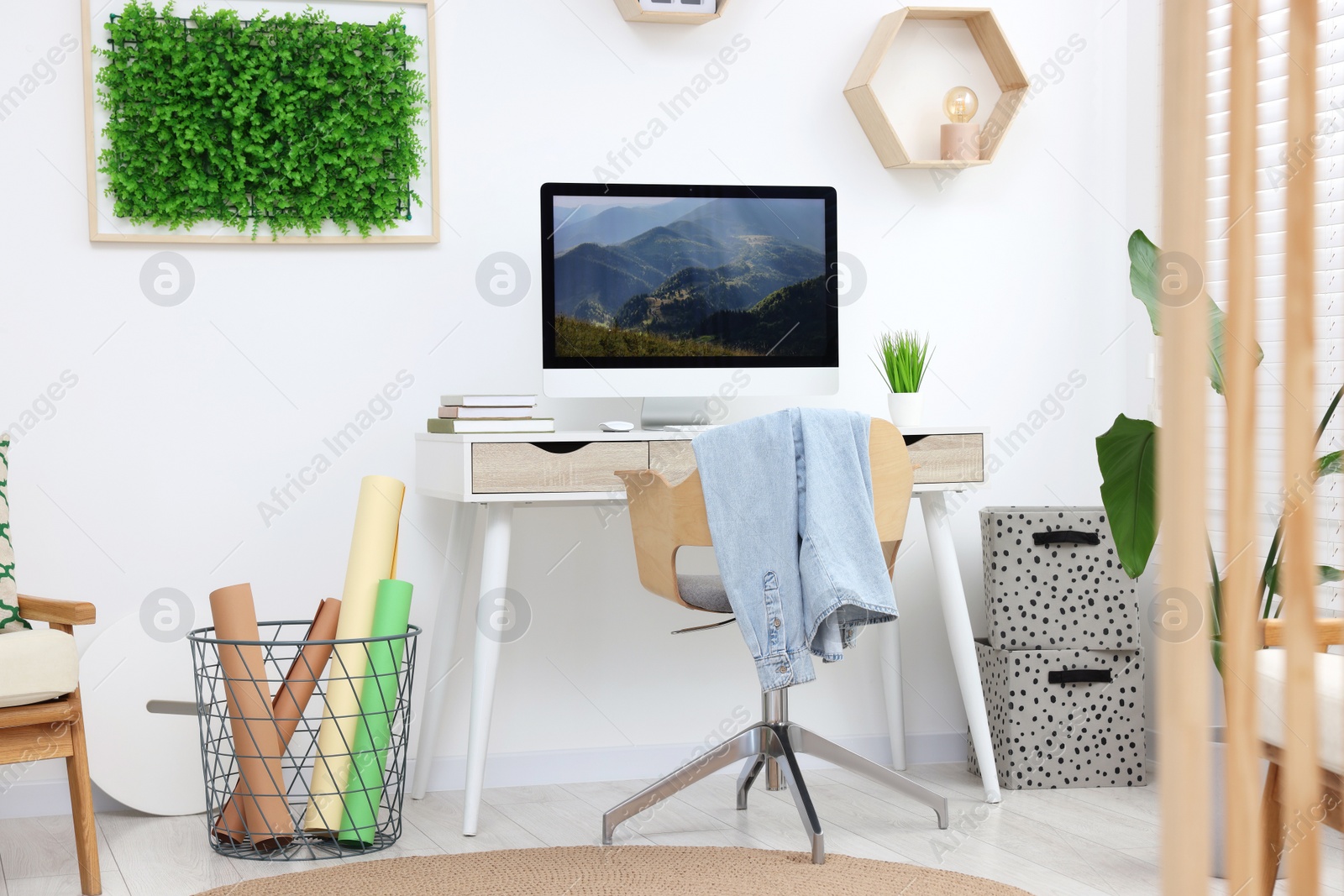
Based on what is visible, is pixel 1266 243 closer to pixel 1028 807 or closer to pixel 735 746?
pixel 1028 807

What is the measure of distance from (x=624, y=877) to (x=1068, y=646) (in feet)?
4.16

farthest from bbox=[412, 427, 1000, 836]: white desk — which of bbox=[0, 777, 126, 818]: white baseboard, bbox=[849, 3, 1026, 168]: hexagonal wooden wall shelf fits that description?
bbox=[849, 3, 1026, 168]: hexagonal wooden wall shelf

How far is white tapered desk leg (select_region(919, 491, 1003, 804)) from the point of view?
265cm

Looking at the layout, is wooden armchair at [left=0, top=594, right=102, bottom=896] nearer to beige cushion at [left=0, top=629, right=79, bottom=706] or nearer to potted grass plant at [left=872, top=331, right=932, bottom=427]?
beige cushion at [left=0, top=629, right=79, bottom=706]

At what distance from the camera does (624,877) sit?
2.11 metres

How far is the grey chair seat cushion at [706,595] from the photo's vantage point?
7.48 feet

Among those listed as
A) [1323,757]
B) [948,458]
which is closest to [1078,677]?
[948,458]

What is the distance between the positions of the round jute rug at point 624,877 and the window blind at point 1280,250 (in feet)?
3.04

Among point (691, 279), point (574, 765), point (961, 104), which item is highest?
point (961, 104)

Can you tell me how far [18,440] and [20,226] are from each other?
1.51ft

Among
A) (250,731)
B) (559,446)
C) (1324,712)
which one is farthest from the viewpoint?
(559,446)

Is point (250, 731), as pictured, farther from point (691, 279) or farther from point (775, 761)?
point (691, 279)

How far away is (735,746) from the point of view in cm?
232

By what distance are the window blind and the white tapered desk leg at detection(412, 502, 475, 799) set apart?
1571 mm
